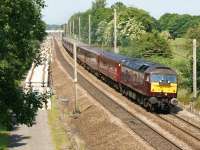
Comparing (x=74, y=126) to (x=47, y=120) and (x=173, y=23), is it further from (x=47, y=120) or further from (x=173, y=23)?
(x=173, y=23)

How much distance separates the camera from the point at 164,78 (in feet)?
125

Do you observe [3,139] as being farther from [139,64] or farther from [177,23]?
[177,23]

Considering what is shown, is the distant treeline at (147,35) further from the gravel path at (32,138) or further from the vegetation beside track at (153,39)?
the gravel path at (32,138)

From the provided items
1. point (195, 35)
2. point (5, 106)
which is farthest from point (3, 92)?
point (195, 35)

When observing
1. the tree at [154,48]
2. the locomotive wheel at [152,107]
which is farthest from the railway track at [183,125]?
the tree at [154,48]

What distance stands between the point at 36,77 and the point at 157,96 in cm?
3715

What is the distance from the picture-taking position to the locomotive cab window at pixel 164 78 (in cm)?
3791

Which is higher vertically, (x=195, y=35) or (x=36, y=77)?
(x=195, y=35)

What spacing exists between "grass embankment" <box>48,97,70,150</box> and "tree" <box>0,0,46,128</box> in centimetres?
639

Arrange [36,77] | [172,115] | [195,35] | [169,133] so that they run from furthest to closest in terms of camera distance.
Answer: [36,77], [195,35], [172,115], [169,133]

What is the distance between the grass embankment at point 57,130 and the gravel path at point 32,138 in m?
0.35

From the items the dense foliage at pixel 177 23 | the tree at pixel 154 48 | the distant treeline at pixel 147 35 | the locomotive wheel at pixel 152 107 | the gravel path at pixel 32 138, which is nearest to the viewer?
the gravel path at pixel 32 138

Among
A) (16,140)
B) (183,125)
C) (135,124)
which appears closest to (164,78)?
(183,125)

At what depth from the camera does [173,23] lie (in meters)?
164
